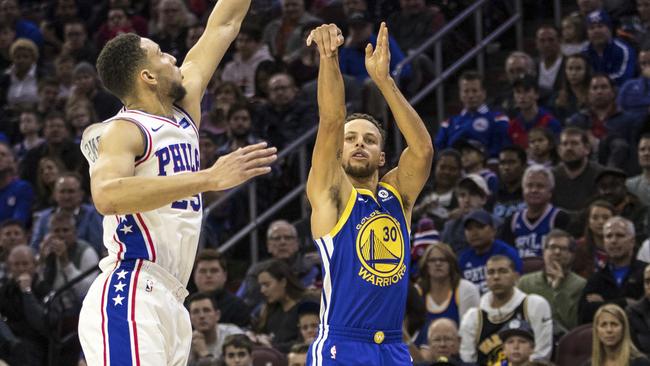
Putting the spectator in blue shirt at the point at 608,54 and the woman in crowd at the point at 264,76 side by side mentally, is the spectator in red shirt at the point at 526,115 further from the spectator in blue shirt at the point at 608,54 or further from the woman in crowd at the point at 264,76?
the woman in crowd at the point at 264,76

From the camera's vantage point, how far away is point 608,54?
14.2 m

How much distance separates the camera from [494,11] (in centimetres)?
1588

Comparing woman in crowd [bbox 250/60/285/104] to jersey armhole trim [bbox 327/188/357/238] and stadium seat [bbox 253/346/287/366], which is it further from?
jersey armhole trim [bbox 327/188/357/238]

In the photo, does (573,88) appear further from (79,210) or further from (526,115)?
(79,210)

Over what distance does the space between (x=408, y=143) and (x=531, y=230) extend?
5.23 metres

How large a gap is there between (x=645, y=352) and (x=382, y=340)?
4005 millimetres

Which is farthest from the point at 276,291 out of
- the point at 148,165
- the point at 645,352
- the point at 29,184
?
the point at 148,165

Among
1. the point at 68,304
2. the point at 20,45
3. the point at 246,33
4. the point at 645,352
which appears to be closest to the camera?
the point at 645,352

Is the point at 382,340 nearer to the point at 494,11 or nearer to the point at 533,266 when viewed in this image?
the point at 533,266

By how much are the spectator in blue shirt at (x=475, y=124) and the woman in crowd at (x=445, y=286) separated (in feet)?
8.35

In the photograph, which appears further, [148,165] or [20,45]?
[20,45]

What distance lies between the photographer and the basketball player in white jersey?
616 cm

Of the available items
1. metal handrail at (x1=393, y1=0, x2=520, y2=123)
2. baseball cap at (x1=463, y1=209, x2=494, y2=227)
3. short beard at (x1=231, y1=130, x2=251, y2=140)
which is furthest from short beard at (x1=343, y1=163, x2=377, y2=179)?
metal handrail at (x1=393, y1=0, x2=520, y2=123)

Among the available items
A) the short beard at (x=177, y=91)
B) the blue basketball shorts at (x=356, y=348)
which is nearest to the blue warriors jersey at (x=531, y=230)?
the blue basketball shorts at (x=356, y=348)
